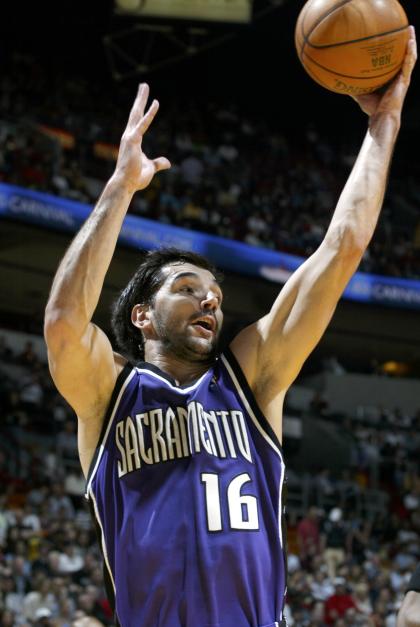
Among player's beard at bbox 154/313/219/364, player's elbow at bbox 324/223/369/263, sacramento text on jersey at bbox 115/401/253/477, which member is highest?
player's elbow at bbox 324/223/369/263

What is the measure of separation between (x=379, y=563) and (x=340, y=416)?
581cm

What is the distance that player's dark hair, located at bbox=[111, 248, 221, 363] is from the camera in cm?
326

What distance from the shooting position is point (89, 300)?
110 inches

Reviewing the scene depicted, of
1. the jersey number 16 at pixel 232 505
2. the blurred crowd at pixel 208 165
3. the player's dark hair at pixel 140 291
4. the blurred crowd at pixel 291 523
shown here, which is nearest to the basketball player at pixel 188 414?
the jersey number 16 at pixel 232 505

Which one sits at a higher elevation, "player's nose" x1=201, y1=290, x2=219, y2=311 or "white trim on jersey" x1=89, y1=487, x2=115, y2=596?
"player's nose" x1=201, y1=290, x2=219, y2=311

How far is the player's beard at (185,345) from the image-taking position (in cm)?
301

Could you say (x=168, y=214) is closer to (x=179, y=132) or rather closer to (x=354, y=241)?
(x=179, y=132)

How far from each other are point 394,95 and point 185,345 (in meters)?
1.05

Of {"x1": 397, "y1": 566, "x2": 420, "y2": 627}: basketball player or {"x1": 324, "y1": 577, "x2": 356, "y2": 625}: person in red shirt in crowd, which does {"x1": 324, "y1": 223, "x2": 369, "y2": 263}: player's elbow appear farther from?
{"x1": 324, "y1": 577, "x2": 356, "y2": 625}: person in red shirt in crowd

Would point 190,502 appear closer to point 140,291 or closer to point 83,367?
point 83,367

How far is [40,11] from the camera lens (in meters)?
22.8

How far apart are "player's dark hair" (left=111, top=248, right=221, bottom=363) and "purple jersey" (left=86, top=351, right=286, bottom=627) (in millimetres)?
343

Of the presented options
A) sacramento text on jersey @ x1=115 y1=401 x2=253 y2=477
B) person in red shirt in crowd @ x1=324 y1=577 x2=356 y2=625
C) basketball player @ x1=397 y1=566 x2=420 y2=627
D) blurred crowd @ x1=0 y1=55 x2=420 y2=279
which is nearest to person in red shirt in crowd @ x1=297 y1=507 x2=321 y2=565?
person in red shirt in crowd @ x1=324 y1=577 x2=356 y2=625

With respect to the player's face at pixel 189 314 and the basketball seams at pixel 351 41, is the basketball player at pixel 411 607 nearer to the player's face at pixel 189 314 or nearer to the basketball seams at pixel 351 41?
the player's face at pixel 189 314
